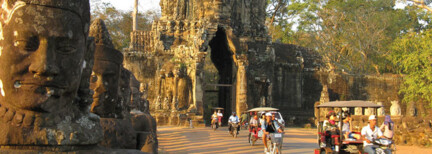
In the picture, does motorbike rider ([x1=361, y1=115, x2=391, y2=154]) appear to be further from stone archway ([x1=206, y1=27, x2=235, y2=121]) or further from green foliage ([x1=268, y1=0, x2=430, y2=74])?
green foliage ([x1=268, y1=0, x2=430, y2=74])

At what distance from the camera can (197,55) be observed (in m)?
24.5

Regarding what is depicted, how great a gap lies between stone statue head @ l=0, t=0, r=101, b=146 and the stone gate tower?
67.7ft

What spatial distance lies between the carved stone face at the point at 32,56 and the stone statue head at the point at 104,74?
7.46 ft

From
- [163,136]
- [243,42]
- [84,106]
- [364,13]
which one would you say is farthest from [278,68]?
[84,106]

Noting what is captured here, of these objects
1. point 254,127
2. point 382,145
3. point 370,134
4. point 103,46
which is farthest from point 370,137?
point 254,127

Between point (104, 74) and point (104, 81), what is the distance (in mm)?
92

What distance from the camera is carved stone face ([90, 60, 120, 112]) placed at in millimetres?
5516

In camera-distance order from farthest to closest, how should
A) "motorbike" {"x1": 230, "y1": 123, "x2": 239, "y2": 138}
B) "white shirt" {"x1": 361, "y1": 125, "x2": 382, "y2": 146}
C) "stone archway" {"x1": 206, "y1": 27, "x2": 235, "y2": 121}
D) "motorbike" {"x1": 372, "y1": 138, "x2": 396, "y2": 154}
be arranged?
"stone archway" {"x1": 206, "y1": 27, "x2": 235, "y2": 121}
"motorbike" {"x1": 230, "y1": 123, "x2": 239, "y2": 138}
"white shirt" {"x1": 361, "y1": 125, "x2": 382, "y2": 146}
"motorbike" {"x1": 372, "y1": 138, "x2": 396, "y2": 154}

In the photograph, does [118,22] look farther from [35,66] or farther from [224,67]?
[35,66]

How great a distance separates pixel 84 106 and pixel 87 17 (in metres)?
0.76

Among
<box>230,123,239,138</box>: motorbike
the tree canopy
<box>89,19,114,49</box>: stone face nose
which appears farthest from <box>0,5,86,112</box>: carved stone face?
the tree canopy

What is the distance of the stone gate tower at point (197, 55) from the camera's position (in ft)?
80.8

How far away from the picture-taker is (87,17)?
350 centimetres

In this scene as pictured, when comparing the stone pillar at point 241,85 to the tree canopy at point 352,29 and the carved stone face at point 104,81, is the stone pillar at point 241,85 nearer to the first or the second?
the tree canopy at point 352,29
